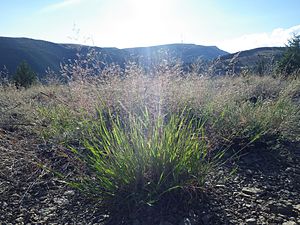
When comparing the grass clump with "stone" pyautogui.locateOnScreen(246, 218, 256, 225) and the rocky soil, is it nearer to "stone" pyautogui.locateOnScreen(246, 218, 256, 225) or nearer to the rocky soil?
the rocky soil

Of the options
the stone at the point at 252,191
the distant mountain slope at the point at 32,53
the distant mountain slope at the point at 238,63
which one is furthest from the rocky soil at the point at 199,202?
the distant mountain slope at the point at 32,53

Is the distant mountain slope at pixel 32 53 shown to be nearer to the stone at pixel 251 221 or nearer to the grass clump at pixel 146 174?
the grass clump at pixel 146 174

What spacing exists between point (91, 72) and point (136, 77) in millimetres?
558

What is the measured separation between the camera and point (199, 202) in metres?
1.62

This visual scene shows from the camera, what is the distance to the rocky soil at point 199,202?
1494 mm

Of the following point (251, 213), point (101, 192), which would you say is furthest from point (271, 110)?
point (101, 192)

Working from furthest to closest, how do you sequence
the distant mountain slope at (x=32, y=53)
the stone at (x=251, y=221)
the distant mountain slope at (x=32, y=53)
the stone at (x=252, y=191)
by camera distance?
the distant mountain slope at (x=32, y=53) < the distant mountain slope at (x=32, y=53) < the stone at (x=252, y=191) < the stone at (x=251, y=221)

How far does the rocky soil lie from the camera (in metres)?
1.49

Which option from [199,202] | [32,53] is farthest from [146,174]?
[32,53]

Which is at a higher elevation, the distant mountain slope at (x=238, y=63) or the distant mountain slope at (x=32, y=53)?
the distant mountain slope at (x=238, y=63)

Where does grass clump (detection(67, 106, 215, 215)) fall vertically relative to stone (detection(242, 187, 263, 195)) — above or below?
above

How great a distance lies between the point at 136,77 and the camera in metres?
3.50

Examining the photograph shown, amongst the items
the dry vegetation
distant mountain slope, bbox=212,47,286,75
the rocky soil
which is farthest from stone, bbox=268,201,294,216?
distant mountain slope, bbox=212,47,286,75

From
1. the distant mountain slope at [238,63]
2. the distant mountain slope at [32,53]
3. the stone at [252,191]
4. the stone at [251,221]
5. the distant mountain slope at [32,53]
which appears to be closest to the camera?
the stone at [251,221]
